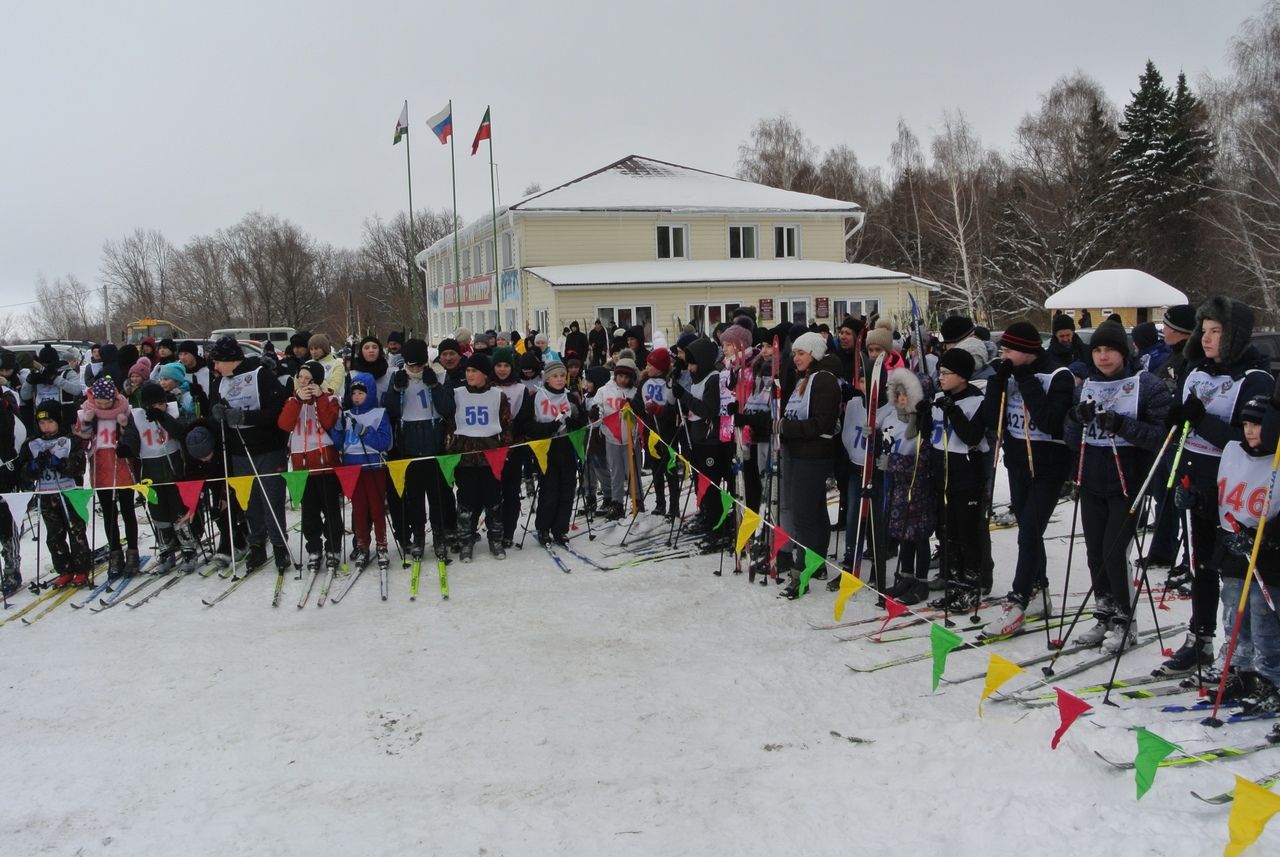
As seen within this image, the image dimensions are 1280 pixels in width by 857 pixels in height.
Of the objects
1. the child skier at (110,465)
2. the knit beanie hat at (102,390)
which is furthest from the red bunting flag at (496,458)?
the knit beanie hat at (102,390)

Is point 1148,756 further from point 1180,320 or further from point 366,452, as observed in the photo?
point 366,452

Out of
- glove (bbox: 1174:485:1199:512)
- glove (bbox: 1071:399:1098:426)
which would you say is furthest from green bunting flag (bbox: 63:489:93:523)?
glove (bbox: 1174:485:1199:512)

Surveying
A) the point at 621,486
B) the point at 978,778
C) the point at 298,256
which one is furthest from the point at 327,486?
the point at 298,256

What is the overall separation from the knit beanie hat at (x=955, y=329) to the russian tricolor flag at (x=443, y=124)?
22.8 m

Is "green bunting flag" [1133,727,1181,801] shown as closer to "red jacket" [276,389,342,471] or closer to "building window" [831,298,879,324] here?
"red jacket" [276,389,342,471]

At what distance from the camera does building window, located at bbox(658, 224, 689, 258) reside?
101 ft

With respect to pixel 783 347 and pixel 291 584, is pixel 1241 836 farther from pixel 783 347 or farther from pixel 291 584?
pixel 291 584

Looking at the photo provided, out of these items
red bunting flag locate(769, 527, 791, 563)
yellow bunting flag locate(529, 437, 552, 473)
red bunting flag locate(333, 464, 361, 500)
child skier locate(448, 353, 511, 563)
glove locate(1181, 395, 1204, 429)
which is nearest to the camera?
glove locate(1181, 395, 1204, 429)

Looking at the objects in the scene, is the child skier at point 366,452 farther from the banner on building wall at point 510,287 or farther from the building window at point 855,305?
the building window at point 855,305

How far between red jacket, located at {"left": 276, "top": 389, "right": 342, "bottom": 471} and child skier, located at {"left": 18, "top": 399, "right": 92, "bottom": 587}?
196 cm

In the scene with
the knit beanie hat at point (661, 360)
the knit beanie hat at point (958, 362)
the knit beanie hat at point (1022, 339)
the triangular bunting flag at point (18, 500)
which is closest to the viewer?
the knit beanie hat at point (1022, 339)

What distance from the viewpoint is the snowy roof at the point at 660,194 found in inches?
1182

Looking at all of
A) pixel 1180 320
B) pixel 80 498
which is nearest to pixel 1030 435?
pixel 1180 320

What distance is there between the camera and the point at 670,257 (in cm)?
3095
